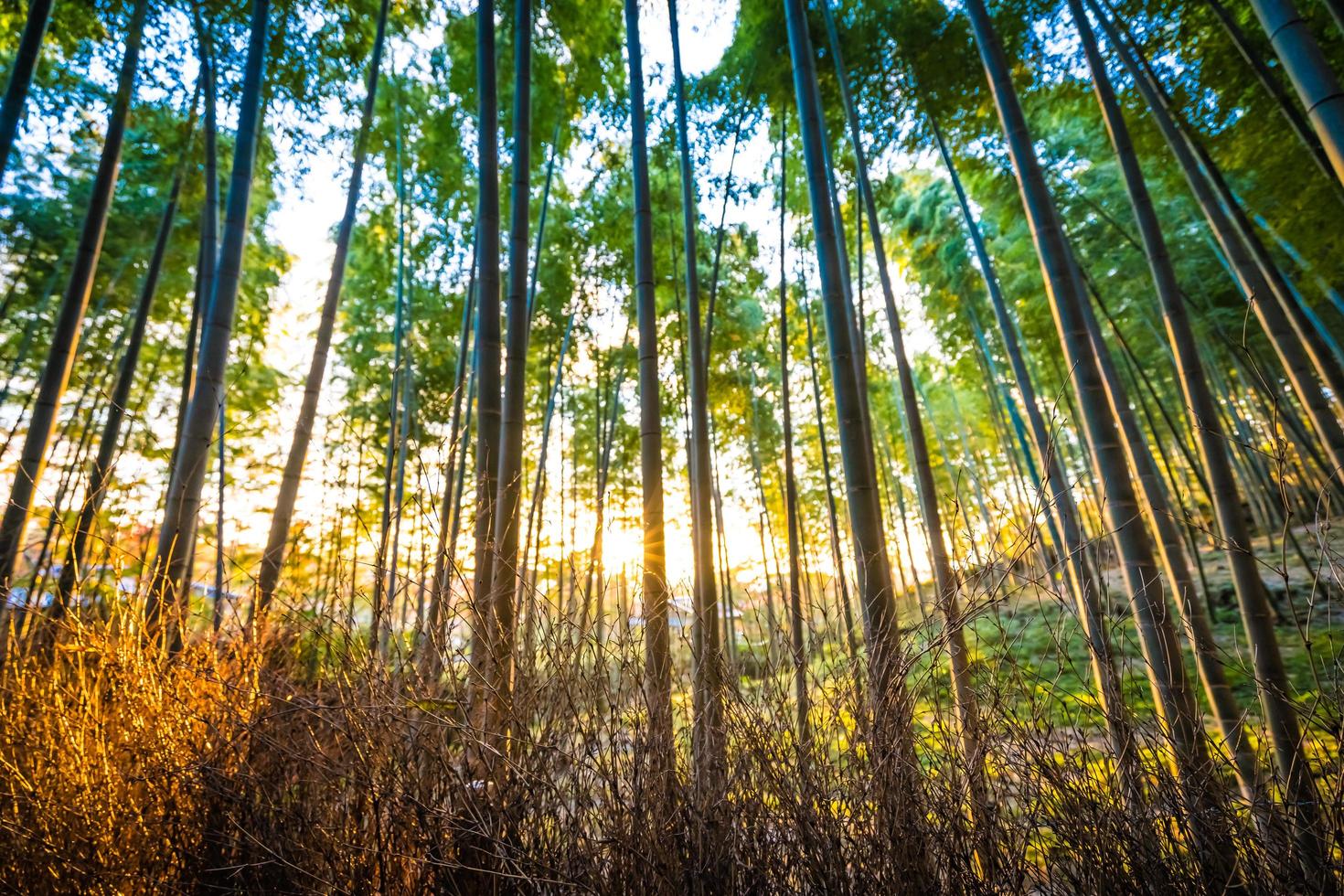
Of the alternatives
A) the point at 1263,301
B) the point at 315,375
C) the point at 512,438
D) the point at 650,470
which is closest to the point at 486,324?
the point at 512,438

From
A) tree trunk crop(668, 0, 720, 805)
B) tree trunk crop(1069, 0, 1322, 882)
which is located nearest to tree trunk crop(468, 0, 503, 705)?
tree trunk crop(668, 0, 720, 805)

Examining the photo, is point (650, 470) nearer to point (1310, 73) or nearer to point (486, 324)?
point (486, 324)

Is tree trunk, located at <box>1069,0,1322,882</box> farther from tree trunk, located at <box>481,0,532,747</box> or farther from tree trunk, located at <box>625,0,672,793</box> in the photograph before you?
tree trunk, located at <box>481,0,532,747</box>

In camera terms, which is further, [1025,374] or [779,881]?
[1025,374]

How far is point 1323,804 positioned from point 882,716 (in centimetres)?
80

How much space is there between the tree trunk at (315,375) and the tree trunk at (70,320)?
881 millimetres

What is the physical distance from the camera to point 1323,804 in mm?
1114

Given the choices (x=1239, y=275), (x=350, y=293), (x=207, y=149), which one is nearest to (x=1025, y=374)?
(x=1239, y=275)

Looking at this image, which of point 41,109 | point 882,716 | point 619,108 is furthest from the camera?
point 619,108

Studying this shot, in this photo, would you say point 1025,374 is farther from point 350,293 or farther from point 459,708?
point 350,293

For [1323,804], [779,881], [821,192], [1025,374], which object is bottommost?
[779,881]

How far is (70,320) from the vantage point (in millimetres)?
2656

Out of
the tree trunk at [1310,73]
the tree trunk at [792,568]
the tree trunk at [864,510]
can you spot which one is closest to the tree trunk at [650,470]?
the tree trunk at [792,568]

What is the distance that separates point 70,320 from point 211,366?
96 cm
